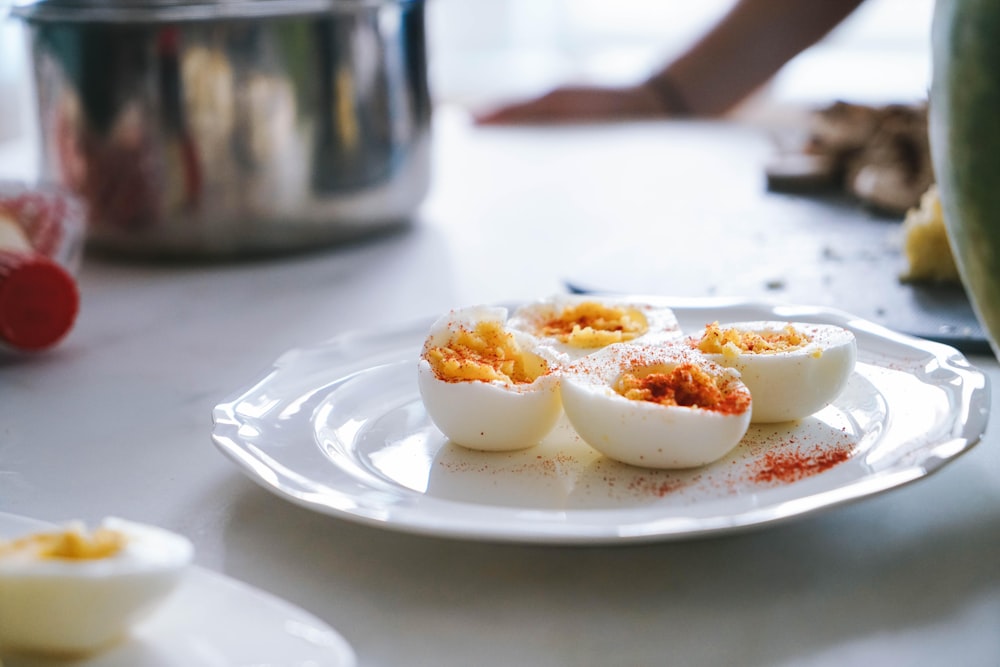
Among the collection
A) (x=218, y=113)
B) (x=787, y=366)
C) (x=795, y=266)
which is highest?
(x=218, y=113)

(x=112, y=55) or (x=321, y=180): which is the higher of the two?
(x=112, y=55)

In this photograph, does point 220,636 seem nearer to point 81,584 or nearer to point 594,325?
point 81,584

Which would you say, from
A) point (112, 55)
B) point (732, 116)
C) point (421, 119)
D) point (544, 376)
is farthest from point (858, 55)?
point (544, 376)

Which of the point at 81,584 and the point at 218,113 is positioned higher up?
the point at 218,113

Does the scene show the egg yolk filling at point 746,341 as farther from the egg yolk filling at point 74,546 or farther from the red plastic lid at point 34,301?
the red plastic lid at point 34,301

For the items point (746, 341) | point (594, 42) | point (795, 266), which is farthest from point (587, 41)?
point (746, 341)

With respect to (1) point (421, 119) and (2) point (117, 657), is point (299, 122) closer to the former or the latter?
(1) point (421, 119)

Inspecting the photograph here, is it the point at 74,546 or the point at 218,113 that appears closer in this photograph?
the point at 74,546
